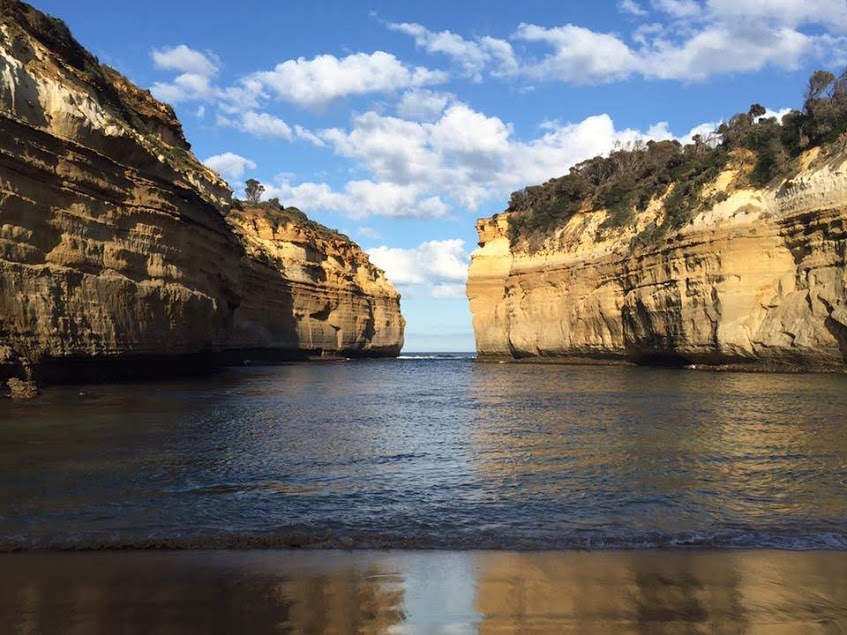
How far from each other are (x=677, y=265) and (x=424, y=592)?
30850mm

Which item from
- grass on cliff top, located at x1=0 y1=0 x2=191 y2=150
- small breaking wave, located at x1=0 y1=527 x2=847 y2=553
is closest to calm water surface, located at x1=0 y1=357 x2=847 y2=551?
small breaking wave, located at x1=0 y1=527 x2=847 y2=553

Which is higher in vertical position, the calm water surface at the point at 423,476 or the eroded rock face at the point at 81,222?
the eroded rock face at the point at 81,222

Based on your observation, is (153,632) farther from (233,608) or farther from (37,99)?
(37,99)

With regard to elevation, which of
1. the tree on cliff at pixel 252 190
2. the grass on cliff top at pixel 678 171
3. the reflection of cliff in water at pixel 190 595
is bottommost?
the reflection of cliff in water at pixel 190 595

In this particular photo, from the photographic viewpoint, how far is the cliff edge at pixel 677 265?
25.8 meters

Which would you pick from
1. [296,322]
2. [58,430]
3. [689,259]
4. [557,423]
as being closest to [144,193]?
[58,430]

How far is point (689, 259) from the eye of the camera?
102 ft

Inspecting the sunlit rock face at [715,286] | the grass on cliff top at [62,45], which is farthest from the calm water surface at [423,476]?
the sunlit rock face at [715,286]

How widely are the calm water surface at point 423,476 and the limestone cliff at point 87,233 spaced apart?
339 centimetres

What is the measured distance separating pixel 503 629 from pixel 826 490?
5149mm

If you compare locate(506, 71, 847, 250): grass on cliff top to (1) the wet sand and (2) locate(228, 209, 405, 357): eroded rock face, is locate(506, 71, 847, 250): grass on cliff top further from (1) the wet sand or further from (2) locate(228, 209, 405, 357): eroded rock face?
(1) the wet sand

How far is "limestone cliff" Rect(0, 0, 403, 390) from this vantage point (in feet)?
52.8

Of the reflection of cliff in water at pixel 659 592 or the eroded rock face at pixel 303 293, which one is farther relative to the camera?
the eroded rock face at pixel 303 293

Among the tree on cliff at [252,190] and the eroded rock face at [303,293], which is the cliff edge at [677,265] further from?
the tree on cliff at [252,190]
